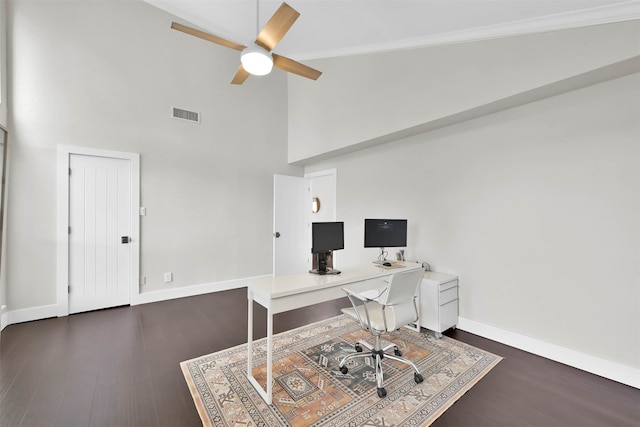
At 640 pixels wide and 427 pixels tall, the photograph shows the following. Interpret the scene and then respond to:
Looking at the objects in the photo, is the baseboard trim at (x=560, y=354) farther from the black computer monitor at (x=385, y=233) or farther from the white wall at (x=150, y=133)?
the white wall at (x=150, y=133)

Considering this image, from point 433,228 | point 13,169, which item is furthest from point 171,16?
point 433,228

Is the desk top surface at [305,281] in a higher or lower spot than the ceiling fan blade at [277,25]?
lower

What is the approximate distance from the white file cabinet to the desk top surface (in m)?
0.54

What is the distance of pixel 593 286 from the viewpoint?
7.68 feet

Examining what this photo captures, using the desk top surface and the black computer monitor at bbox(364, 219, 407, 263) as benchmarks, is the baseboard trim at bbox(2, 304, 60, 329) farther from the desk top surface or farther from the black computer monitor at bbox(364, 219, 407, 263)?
the black computer monitor at bbox(364, 219, 407, 263)

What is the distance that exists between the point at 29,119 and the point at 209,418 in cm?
419

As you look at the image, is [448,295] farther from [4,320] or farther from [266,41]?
[4,320]

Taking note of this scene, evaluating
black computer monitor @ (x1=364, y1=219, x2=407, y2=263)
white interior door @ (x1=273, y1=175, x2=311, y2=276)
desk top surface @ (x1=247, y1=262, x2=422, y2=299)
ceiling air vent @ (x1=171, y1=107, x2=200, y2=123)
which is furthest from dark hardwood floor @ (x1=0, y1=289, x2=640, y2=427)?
ceiling air vent @ (x1=171, y1=107, x2=200, y2=123)

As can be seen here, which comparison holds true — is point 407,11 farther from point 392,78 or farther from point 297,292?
point 297,292

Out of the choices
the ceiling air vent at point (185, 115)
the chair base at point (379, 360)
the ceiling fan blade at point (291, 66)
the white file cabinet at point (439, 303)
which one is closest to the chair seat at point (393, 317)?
the chair base at point (379, 360)

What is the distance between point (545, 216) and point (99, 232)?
5498mm

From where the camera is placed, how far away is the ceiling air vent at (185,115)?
433 cm

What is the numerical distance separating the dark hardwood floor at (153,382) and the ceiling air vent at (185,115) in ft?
10.4

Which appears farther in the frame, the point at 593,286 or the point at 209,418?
the point at 593,286
